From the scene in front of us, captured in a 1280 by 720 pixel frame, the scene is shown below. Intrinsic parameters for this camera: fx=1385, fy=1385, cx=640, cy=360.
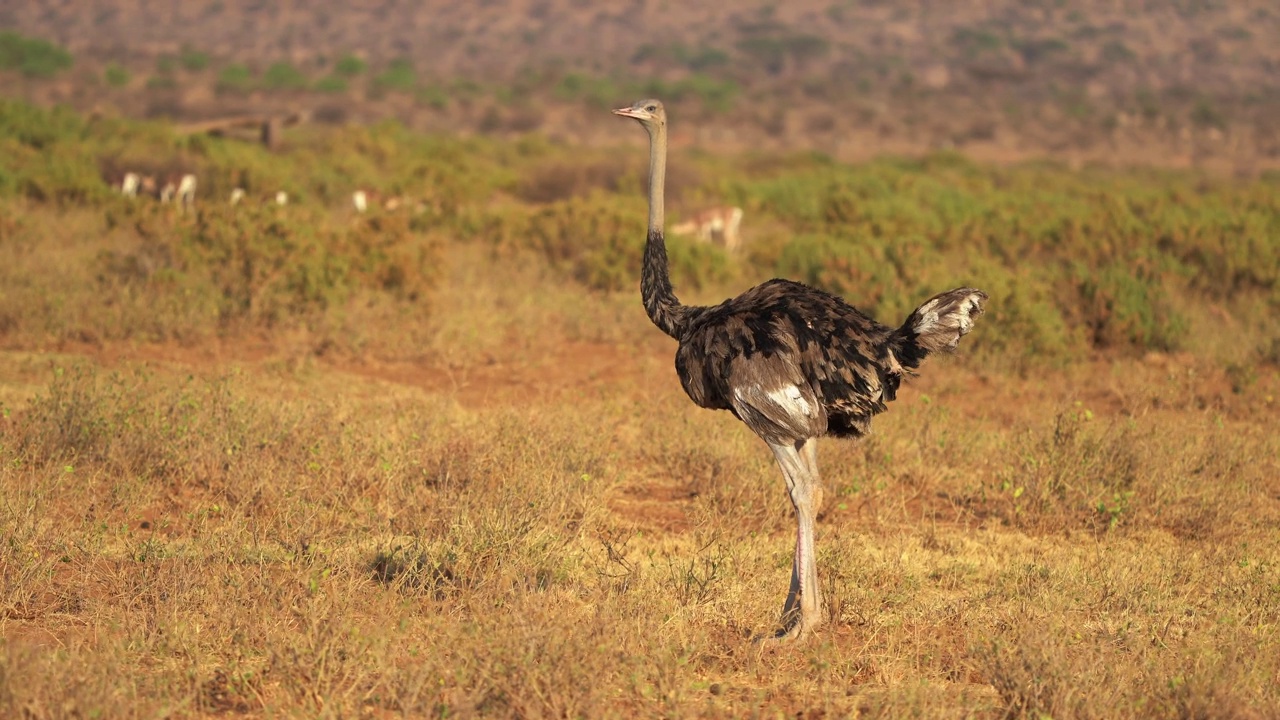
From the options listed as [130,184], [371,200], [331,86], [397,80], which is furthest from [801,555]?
[397,80]

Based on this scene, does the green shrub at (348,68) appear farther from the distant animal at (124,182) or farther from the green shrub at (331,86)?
the distant animal at (124,182)

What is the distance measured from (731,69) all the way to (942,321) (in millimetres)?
81985

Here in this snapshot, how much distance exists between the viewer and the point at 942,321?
16.0ft

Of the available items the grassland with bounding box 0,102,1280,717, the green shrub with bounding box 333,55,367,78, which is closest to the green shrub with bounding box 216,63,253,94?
the green shrub with bounding box 333,55,367,78

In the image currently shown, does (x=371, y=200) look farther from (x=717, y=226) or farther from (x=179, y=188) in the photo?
(x=717, y=226)

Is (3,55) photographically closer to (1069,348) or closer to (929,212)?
(929,212)

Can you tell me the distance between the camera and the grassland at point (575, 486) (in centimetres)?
437

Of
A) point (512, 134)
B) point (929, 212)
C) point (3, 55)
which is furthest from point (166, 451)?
point (3, 55)

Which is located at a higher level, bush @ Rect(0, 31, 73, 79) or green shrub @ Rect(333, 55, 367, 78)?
bush @ Rect(0, 31, 73, 79)

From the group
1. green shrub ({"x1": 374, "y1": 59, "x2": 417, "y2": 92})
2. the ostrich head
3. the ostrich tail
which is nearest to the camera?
the ostrich tail

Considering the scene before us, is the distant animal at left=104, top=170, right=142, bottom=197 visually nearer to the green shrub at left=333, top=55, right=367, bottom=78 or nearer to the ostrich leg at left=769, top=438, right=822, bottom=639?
the ostrich leg at left=769, top=438, right=822, bottom=639

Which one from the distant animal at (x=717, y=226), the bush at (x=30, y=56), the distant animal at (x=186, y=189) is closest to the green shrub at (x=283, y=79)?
the bush at (x=30, y=56)

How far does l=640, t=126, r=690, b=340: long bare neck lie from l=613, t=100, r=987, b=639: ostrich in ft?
0.62

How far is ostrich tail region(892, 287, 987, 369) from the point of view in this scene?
4871 mm
